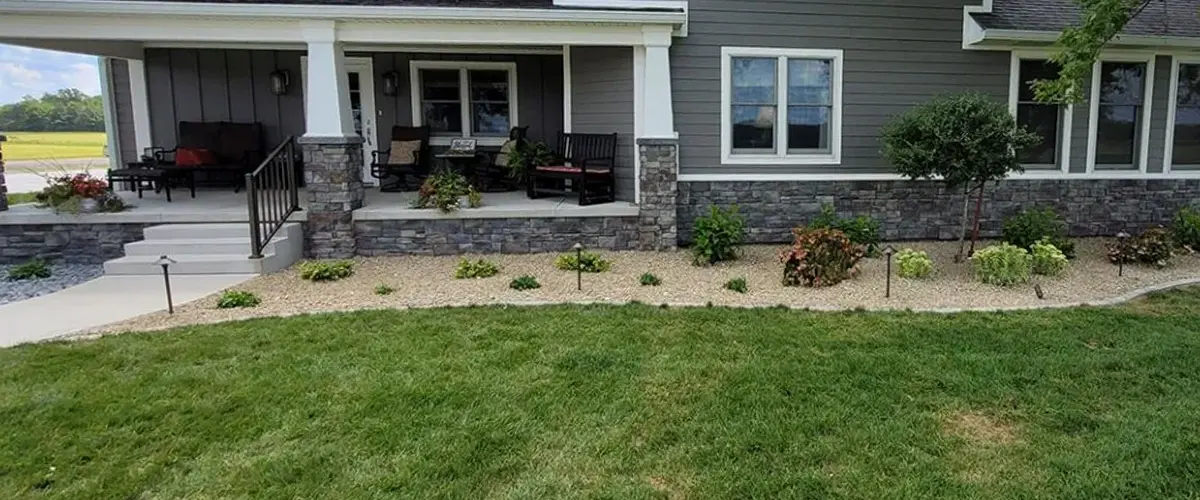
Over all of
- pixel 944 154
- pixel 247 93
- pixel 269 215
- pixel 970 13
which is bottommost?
pixel 269 215

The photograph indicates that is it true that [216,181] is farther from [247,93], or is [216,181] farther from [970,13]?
[970,13]

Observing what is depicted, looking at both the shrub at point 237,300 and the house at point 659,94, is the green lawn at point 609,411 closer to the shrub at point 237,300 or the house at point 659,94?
the shrub at point 237,300

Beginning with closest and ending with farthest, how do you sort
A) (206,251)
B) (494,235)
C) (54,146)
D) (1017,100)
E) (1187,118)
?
(206,251), (494,235), (1017,100), (1187,118), (54,146)

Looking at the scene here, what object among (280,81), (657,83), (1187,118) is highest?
(280,81)

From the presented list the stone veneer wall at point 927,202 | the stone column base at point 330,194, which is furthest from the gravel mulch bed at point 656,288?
the stone veneer wall at point 927,202

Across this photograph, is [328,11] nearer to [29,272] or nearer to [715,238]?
[29,272]

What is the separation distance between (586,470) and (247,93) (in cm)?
859

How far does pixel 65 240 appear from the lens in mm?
7277

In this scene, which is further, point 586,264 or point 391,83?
point 391,83

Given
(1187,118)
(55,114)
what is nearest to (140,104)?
(1187,118)

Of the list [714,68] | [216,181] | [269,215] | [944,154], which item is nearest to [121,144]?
[216,181]

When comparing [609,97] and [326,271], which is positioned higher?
[609,97]

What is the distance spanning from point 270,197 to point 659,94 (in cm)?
399

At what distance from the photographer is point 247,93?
31.6 feet
